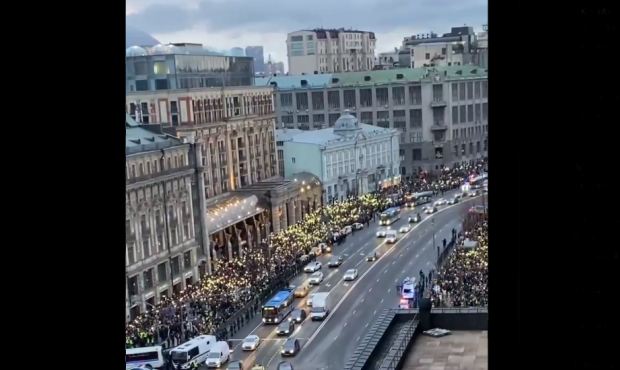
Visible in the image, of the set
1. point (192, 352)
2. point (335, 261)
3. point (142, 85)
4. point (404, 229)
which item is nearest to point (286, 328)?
point (192, 352)

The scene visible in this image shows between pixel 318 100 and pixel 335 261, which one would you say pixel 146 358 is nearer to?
pixel 335 261

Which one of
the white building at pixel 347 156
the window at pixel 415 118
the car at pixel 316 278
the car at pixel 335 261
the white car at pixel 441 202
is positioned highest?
the window at pixel 415 118

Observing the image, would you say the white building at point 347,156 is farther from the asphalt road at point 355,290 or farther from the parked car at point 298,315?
the parked car at point 298,315

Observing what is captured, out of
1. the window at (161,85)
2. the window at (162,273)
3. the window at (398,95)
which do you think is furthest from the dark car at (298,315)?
the window at (161,85)

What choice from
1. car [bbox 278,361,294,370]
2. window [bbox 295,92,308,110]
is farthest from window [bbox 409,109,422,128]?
car [bbox 278,361,294,370]
